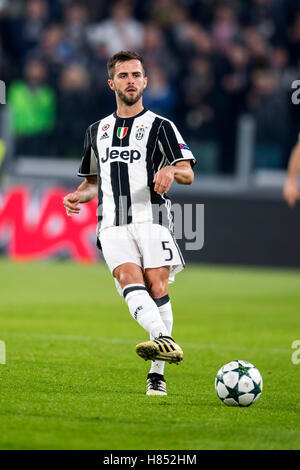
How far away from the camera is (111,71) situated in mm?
6457

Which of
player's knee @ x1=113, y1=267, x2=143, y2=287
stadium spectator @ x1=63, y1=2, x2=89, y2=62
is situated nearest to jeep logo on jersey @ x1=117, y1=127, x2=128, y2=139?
player's knee @ x1=113, y1=267, x2=143, y2=287

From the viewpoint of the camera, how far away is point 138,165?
21.0ft

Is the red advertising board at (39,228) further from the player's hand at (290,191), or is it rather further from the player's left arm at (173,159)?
the player's left arm at (173,159)

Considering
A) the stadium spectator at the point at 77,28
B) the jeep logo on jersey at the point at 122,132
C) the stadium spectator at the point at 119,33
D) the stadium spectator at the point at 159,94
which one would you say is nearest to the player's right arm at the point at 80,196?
the jeep logo on jersey at the point at 122,132

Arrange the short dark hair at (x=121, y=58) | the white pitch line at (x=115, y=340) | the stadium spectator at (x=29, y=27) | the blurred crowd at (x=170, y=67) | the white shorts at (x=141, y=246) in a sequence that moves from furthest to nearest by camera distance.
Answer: the stadium spectator at (x=29, y=27)
the blurred crowd at (x=170, y=67)
the white pitch line at (x=115, y=340)
the short dark hair at (x=121, y=58)
the white shorts at (x=141, y=246)

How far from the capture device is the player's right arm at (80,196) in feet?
21.8

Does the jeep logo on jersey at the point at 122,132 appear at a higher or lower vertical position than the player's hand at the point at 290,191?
lower

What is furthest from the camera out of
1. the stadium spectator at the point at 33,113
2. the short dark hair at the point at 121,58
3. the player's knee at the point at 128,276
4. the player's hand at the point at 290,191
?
the stadium spectator at the point at 33,113

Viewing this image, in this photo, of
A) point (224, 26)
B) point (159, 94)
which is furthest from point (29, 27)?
point (224, 26)

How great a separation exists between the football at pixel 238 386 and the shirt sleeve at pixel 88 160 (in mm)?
1817

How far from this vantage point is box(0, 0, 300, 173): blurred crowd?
17.0m

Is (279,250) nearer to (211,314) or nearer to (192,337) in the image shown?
(211,314)

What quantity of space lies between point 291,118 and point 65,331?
8069 millimetres

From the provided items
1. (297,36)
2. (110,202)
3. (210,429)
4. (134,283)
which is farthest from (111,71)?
(297,36)
